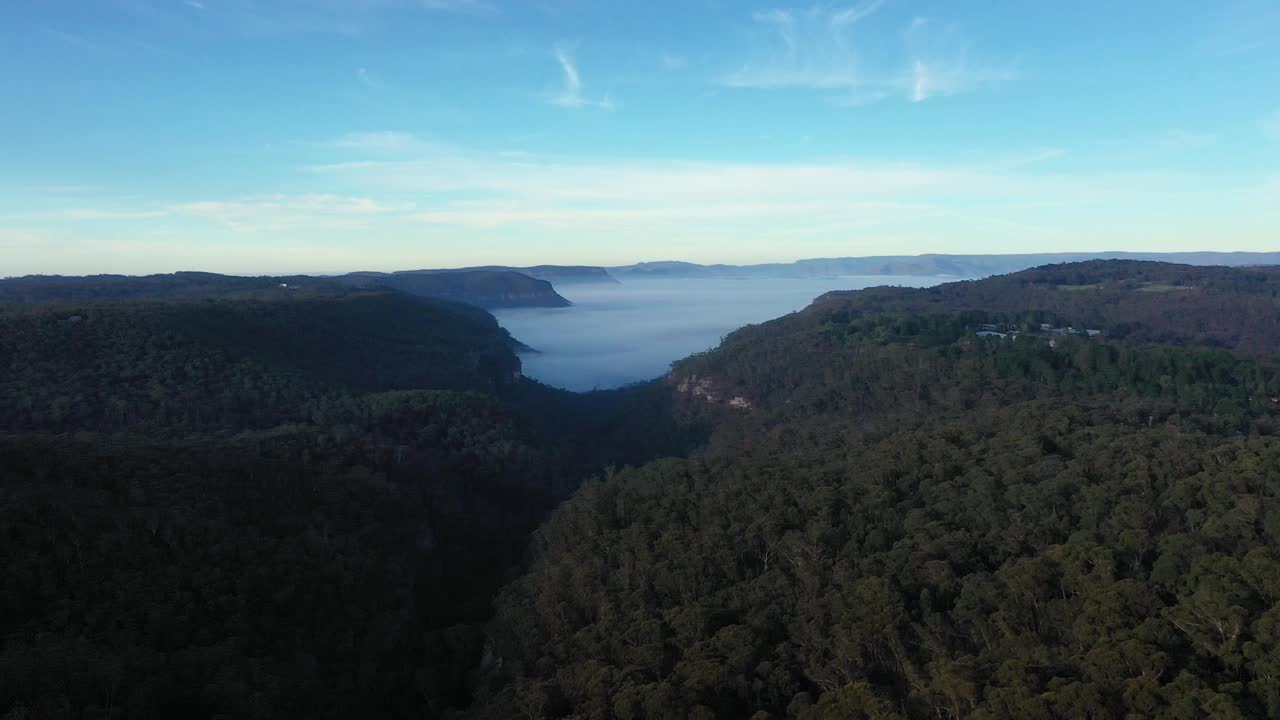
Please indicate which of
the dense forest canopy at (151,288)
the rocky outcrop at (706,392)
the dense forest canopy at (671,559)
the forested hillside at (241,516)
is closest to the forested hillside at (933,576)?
the dense forest canopy at (671,559)

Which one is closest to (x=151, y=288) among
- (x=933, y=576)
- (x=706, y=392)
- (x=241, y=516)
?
(x=706, y=392)

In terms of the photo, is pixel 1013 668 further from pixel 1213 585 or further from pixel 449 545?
pixel 449 545

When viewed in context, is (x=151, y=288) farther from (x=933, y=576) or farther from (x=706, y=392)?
(x=933, y=576)

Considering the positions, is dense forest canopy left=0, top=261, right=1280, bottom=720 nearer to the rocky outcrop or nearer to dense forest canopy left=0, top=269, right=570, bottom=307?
the rocky outcrop

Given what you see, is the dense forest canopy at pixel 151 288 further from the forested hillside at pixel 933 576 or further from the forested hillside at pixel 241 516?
the forested hillside at pixel 933 576

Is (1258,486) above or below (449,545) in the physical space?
above

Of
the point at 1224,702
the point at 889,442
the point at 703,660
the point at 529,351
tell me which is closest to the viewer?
the point at 1224,702

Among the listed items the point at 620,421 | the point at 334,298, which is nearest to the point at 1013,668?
the point at 620,421
